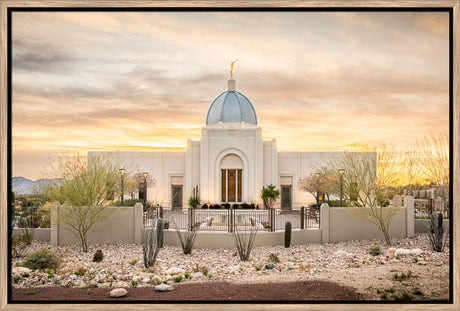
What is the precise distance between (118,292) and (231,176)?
14.0 m

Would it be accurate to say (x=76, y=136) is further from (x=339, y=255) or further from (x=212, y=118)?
(x=212, y=118)

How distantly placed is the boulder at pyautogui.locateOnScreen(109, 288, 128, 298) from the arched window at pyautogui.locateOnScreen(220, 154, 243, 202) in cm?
1365

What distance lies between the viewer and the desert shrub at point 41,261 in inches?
323

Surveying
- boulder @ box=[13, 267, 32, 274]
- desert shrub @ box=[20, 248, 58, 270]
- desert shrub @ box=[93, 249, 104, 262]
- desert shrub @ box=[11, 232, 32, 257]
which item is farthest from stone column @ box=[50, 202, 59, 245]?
boulder @ box=[13, 267, 32, 274]

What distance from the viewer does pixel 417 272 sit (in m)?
7.16

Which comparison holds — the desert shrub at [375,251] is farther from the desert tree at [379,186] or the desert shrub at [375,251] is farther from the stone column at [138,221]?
the stone column at [138,221]

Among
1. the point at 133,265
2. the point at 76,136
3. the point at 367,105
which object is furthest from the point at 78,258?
the point at 367,105

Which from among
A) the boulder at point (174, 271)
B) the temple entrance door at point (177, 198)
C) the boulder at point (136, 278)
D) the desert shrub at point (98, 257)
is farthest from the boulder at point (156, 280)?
the temple entrance door at point (177, 198)

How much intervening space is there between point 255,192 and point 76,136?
1191 cm

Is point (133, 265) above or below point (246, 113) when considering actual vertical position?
below

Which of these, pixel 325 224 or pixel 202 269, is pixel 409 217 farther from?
pixel 202 269

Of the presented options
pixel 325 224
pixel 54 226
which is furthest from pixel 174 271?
pixel 325 224

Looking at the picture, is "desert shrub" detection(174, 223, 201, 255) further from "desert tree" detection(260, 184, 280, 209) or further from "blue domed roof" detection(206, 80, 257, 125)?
"blue domed roof" detection(206, 80, 257, 125)

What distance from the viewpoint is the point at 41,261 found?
829 cm
